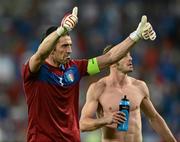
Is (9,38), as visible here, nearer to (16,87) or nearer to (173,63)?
(16,87)

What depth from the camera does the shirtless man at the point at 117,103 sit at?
926cm

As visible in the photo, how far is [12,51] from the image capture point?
16266 mm

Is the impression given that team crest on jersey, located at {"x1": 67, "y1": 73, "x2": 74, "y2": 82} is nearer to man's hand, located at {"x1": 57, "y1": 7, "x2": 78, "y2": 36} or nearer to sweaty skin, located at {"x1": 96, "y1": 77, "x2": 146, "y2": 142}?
man's hand, located at {"x1": 57, "y1": 7, "x2": 78, "y2": 36}

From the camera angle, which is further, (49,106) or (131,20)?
(131,20)

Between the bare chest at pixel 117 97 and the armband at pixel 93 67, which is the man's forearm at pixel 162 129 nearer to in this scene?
the bare chest at pixel 117 97

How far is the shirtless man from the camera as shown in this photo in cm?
926

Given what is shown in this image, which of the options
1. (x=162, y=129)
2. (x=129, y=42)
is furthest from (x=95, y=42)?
(x=129, y=42)

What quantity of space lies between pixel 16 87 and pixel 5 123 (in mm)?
1203

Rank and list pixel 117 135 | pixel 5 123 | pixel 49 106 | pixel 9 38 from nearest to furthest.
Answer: pixel 49 106, pixel 117 135, pixel 5 123, pixel 9 38

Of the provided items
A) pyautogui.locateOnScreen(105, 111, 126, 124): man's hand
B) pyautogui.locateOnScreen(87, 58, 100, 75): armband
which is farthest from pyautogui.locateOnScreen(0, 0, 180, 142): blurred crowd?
pyautogui.locateOnScreen(87, 58, 100, 75): armband

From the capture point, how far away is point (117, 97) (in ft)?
31.0

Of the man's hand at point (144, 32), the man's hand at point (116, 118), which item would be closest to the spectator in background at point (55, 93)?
the man's hand at point (144, 32)

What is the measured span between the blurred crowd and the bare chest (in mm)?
4633

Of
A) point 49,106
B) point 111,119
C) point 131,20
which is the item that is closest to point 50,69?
point 49,106
